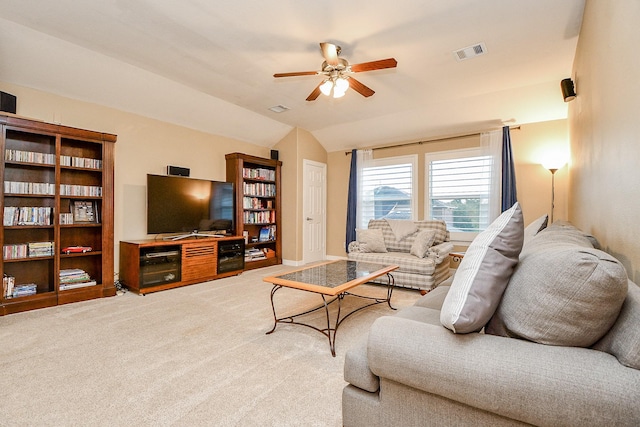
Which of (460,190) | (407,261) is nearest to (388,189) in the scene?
(460,190)

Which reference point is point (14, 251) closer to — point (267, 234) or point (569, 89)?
point (267, 234)

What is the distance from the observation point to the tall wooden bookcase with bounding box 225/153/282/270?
17.4 ft

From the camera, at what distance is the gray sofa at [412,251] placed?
3804 millimetres

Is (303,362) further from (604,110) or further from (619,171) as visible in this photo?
(604,110)

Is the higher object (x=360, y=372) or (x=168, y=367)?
(x=360, y=372)

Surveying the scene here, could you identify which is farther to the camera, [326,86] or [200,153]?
[200,153]

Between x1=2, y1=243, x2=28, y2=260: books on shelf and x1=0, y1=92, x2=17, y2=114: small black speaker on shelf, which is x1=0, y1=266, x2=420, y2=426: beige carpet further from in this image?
x1=0, y1=92, x2=17, y2=114: small black speaker on shelf

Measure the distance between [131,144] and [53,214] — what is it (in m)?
1.30

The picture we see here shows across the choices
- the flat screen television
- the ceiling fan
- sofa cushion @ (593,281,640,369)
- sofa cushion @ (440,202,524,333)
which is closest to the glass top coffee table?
sofa cushion @ (440,202,524,333)

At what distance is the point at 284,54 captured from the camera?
3.32 metres

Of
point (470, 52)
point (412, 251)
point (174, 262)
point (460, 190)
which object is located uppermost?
point (470, 52)

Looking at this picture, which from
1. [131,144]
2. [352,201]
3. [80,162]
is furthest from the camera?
[352,201]

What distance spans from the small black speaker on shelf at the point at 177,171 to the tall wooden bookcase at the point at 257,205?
0.87 m

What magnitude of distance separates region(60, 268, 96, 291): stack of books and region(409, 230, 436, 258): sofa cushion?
4.04m
